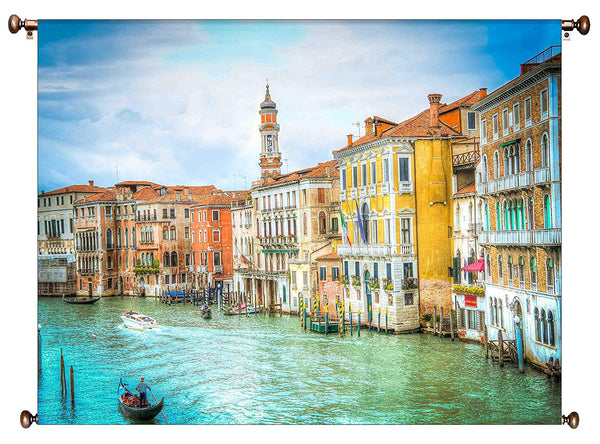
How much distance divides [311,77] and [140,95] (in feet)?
6.53

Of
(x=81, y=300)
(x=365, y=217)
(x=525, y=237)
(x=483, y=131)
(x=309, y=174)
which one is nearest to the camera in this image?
(x=525, y=237)

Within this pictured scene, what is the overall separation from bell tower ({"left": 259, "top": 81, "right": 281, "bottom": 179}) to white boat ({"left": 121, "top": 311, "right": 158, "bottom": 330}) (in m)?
2.37

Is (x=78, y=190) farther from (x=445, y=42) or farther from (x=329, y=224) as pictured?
(x=445, y=42)

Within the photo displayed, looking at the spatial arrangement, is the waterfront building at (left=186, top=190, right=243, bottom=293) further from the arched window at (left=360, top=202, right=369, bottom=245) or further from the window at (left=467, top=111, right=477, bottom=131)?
the window at (left=467, top=111, right=477, bottom=131)

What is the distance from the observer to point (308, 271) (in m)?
12.2

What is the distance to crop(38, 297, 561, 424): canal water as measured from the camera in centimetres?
961

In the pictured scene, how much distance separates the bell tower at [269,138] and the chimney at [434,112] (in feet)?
6.11

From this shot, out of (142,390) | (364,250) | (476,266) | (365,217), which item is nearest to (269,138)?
(365,217)

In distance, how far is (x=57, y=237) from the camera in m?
10.6

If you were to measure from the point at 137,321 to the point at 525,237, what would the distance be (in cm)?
497

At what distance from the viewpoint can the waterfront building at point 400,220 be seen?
11.6m

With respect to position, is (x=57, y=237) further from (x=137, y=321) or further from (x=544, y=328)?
(x=544, y=328)

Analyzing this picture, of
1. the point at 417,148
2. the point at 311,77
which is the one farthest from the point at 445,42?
the point at 417,148
